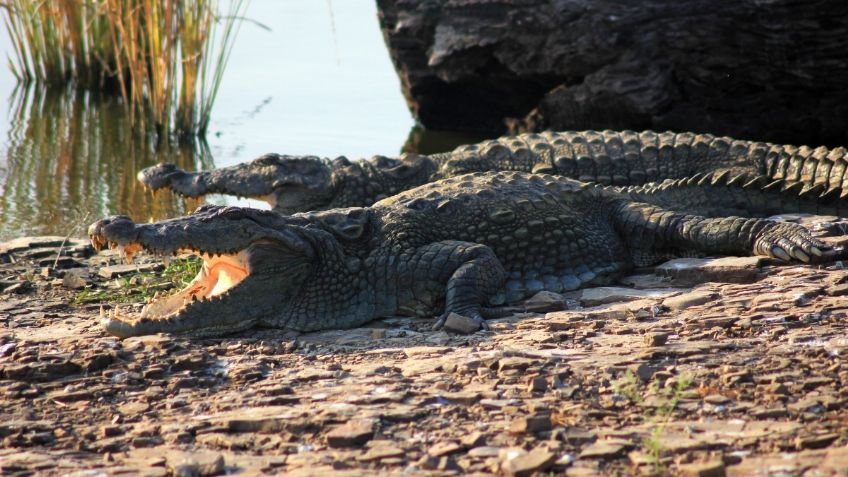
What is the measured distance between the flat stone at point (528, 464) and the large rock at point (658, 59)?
7.05 meters

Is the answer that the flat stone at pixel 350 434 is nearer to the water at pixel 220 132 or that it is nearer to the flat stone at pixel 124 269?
the flat stone at pixel 124 269

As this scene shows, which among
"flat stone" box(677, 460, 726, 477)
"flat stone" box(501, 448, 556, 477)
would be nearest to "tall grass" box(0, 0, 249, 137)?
"flat stone" box(501, 448, 556, 477)

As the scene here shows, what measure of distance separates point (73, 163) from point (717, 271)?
Result: 739 centimetres

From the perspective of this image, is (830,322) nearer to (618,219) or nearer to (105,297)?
(618,219)

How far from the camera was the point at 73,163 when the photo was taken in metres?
11.0

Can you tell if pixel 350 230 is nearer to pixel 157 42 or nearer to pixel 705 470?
pixel 705 470

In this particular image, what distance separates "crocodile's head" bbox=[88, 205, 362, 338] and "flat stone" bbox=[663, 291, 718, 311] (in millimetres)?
1636

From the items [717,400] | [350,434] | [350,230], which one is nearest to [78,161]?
[350,230]

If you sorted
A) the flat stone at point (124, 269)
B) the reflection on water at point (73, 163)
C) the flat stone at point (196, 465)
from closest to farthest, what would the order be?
the flat stone at point (196, 465) → the flat stone at point (124, 269) → the reflection on water at point (73, 163)

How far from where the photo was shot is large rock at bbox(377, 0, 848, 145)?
9.66 m

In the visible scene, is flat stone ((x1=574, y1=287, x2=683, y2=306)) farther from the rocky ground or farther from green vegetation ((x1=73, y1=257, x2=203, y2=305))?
green vegetation ((x1=73, y1=257, x2=203, y2=305))

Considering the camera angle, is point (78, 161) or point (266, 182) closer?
point (266, 182)

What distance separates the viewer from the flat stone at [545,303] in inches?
214

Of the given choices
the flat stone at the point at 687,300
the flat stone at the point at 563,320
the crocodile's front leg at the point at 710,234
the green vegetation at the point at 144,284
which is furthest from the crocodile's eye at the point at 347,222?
the flat stone at the point at 687,300
